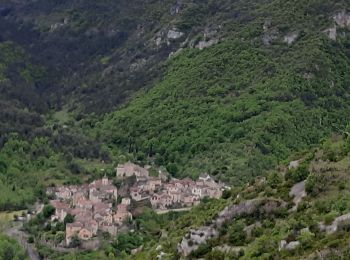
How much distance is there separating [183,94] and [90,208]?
38.5 metres

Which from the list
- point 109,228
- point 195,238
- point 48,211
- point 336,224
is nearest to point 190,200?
point 109,228

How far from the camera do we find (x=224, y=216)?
3406cm

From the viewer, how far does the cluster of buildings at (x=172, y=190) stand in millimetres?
65000

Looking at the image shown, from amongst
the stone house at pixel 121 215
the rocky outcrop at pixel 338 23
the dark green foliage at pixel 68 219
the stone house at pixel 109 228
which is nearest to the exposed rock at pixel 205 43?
the rocky outcrop at pixel 338 23

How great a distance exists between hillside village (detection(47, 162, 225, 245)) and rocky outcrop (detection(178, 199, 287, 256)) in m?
25.0

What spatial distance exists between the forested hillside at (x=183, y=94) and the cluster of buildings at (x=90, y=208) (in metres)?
3.90

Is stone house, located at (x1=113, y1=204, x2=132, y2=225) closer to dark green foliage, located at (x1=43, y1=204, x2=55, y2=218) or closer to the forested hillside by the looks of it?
dark green foliage, located at (x1=43, y1=204, x2=55, y2=218)

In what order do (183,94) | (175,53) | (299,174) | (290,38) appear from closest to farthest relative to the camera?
(299,174)
(183,94)
(290,38)
(175,53)

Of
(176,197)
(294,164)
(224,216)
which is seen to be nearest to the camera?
(224,216)

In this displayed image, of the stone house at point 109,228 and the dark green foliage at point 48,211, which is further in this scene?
the dark green foliage at point 48,211

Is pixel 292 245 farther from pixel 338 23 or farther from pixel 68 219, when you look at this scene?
pixel 338 23

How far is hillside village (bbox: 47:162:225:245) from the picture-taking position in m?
59.2

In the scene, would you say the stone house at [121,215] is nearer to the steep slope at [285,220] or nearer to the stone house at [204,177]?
the stone house at [204,177]

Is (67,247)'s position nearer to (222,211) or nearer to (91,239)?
(91,239)
